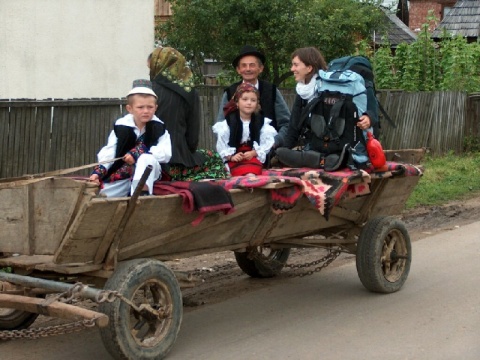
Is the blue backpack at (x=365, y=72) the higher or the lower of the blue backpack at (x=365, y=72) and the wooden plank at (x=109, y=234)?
the higher

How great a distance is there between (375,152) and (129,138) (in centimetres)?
211

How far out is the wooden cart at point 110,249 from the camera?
5039 mm

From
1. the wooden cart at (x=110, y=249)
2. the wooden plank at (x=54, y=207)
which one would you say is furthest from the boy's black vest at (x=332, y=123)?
the wooden plank at (x=54, y=207)

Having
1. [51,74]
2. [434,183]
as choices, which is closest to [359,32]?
[434,183]

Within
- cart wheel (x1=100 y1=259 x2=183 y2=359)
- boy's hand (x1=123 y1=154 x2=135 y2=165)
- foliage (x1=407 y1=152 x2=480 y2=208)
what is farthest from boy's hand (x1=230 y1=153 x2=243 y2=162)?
foliage (x1=407 y1=152 x2=480 y2=208)

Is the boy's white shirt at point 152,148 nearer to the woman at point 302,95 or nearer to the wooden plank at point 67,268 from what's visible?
the wooden plank at point 67,268

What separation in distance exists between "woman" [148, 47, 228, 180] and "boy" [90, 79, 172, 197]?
283 mm

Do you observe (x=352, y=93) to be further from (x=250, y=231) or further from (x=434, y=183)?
(x=434, y=183)

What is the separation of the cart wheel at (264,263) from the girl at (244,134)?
3.46 ft

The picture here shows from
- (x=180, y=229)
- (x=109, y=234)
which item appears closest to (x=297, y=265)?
(x=180, y=229)

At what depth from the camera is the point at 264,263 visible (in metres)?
7.86

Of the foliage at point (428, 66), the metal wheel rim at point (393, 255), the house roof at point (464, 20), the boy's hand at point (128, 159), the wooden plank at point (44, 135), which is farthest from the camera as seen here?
the house roof at point (464, 20)

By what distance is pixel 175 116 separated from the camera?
6309mm

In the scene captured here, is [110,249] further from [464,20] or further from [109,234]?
[464,20]
